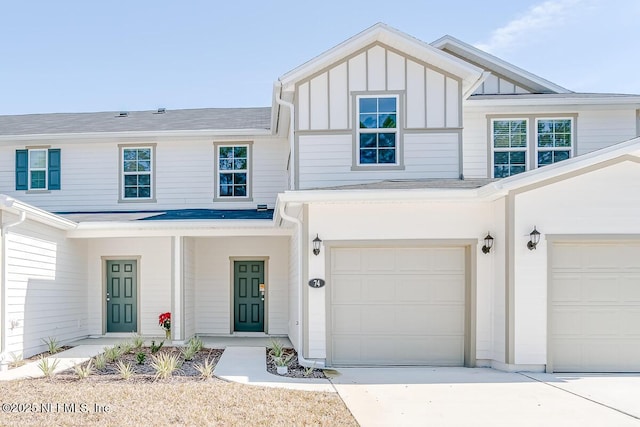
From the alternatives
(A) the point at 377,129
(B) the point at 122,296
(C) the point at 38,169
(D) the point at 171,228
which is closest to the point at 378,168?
(A) the point at 377,129

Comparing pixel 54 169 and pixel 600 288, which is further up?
pixel 54 169

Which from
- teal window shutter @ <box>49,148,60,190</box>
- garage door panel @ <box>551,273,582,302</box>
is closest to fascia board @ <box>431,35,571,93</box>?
garage door panel @ <box>551,273,582,302</box>

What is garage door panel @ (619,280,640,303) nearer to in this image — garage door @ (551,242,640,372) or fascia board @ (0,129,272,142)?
garage door @ (551,242,640,372)

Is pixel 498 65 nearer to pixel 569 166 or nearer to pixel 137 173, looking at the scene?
pixel 569 166

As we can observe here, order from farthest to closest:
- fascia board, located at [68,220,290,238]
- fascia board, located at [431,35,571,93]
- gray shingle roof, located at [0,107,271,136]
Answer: gray shingle roof, located at [0,107,271,136] → fascia board, located at [431,35,571,93] → fascia board, located at [68,220,290,238]

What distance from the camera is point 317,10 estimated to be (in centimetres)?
1152

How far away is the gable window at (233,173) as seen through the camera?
41.5 ft

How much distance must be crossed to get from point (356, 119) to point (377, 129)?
0.45 m

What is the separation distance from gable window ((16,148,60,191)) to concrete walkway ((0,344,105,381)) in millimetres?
4717

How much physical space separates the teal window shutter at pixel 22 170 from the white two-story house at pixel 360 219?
6 cm

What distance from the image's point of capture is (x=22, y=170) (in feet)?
42.1

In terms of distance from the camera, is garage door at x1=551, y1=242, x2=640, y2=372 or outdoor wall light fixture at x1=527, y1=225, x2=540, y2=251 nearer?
outdoor wall light fixture at x1=527, y1=225, x2=540, y2=251

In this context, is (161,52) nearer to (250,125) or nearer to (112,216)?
(250,125)

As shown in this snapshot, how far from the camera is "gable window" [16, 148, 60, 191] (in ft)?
41.9
